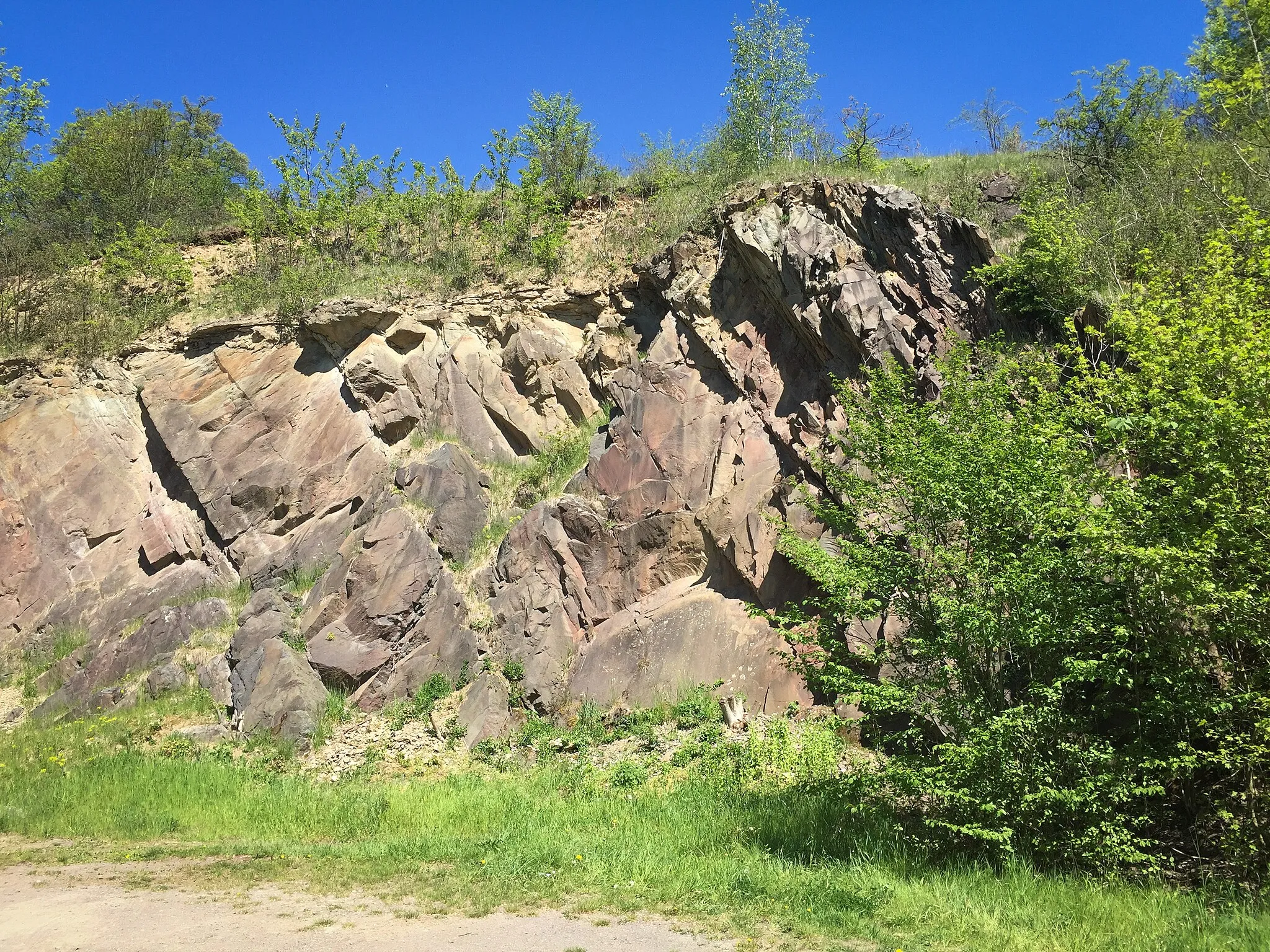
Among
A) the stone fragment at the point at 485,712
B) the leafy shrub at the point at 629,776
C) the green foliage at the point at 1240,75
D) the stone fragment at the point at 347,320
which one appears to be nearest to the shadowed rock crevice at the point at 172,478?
the stone fragment at the point at 347,320

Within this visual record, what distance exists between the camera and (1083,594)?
6992mm

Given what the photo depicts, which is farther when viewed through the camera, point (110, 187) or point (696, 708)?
point (110, 187)

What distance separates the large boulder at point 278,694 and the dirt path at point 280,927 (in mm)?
5457

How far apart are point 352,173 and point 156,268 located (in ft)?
20.0

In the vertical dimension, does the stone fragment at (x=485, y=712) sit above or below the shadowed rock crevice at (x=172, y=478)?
below

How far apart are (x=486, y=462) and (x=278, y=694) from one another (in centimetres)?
650

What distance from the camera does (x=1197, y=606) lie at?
6477 mm

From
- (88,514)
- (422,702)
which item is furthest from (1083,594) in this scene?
(88,514)

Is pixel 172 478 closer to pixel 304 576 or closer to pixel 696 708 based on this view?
pixel 304 576

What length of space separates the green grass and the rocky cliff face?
7.47 ft

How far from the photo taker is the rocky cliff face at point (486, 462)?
14.3m

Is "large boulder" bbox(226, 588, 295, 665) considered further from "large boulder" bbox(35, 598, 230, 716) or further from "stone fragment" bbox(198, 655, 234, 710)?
"large boulder" bbox(35, 598, 230, 716)

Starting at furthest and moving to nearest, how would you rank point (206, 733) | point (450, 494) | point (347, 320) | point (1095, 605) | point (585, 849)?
point (347, 320)
point (450, 494)
point (206, 733)
point (585, 849)
point (1095, 605)

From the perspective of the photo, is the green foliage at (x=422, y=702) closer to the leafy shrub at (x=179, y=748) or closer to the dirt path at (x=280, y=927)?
the leafy shrub at (x=179, y=748)
